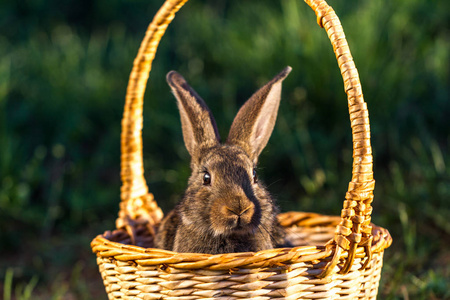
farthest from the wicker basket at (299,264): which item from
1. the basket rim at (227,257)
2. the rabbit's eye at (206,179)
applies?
the rabbit's eye at (206,179)

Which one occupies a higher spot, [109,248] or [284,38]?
[284,38]

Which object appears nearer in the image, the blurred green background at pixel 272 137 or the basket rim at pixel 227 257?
the basket rim at pixel 227 257

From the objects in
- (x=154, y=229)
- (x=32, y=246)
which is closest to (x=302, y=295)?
(x=154, y=229)

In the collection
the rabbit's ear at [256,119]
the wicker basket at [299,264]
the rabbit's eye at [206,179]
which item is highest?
the rabbit's ear at [256,119]

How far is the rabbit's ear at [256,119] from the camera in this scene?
279 centimetres

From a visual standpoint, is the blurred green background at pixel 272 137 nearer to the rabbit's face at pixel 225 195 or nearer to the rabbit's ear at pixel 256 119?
the rabbit's ear at pixel 256 119

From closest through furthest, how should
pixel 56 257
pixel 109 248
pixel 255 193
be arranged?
pixel 109 248 < pixel 255 193 < pixel 56 257

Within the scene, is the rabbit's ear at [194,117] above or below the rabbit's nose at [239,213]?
above

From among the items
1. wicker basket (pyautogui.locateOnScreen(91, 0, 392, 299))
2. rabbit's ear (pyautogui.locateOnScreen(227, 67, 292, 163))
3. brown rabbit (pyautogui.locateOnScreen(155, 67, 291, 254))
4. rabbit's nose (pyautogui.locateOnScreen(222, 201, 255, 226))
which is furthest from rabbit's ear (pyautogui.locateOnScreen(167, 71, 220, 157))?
wicker basket (pyautogui.locateOnScreen(91, 0, 392, 299))

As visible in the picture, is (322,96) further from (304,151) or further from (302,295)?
(302,295)

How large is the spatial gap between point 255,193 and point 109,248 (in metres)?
0.77

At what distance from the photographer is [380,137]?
421 centimetres

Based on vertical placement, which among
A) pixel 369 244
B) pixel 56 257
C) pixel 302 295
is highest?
pixel 369 244

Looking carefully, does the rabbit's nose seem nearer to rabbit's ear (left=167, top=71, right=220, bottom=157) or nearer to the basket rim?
the basket rim
